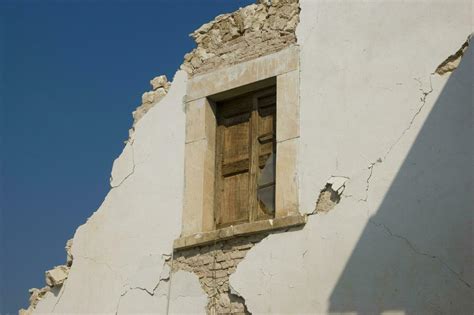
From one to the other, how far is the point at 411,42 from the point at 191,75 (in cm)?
246

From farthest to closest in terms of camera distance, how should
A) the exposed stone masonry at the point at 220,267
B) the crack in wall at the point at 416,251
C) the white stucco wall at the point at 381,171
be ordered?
the exposed stone masonry at the point at 220,267, the white stucco wall at the point at 381,171, the crack in wall at the point at 416,251

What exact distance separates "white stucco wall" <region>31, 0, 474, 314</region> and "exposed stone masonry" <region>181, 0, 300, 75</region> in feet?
0.68

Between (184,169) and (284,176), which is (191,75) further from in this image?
(284,176)

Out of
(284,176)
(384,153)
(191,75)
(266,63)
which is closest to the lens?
(384,153)

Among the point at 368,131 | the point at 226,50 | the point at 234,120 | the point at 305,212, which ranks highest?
the point at 226,50

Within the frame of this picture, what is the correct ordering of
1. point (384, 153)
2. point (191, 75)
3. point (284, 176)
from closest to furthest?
point (384, 153) < point (284, 176) < point (191, 75)

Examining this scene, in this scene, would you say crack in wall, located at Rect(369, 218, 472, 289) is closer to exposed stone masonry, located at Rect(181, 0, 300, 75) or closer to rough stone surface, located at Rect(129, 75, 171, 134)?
exposed stone masonry, located at Rect(181, 0, 300, 75)

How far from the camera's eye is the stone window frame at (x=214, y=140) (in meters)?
8.14

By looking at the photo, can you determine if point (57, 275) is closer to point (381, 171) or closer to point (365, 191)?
point (365, 191)

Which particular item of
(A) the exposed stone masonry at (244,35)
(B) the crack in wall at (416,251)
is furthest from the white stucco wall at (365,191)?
(A) the exposed stone masonry at (244,35)

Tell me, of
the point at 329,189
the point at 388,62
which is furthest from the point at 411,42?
the point at 329,189

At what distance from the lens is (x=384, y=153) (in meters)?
7.61

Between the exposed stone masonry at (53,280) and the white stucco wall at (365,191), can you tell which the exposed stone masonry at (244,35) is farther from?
the exposed stone masonry at (53,280)

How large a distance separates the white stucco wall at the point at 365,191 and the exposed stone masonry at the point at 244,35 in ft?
0.68
